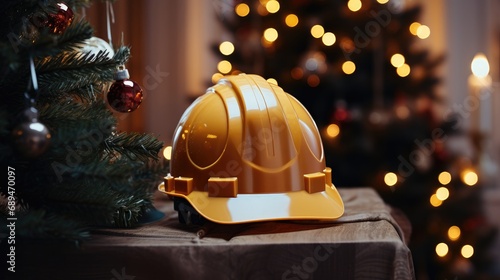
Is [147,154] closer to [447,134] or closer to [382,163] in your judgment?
[382,163]

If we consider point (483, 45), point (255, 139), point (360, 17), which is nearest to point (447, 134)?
point (360, 17)

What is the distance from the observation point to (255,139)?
0.86m

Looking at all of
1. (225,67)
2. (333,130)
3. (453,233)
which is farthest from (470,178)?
(225,67)

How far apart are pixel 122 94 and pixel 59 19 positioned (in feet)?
0.46

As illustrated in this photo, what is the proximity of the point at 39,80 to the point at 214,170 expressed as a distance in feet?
0.89

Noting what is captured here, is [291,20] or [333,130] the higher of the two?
[291,20]

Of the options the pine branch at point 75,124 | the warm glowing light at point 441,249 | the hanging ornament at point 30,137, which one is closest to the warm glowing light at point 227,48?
the warm glowing light at point 441,249

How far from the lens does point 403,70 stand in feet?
8.63

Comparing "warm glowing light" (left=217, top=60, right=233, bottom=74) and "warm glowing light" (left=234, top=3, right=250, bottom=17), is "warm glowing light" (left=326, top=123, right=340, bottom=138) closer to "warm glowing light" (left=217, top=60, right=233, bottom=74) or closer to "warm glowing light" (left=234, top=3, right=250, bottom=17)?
"warm glowing light" (left=217, top=60, right=233, bottom=74)

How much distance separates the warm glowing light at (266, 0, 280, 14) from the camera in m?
2.54

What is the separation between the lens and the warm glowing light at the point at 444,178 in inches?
101

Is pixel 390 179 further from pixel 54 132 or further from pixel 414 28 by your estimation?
pixel 54 132

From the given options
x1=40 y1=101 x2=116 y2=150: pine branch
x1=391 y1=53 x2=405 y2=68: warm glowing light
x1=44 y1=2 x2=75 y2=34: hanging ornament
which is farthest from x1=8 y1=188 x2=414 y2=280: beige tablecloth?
x1=391 y1=53 x2=405 y2=68: warm glowing light

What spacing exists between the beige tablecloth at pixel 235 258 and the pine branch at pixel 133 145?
4.8 inches
